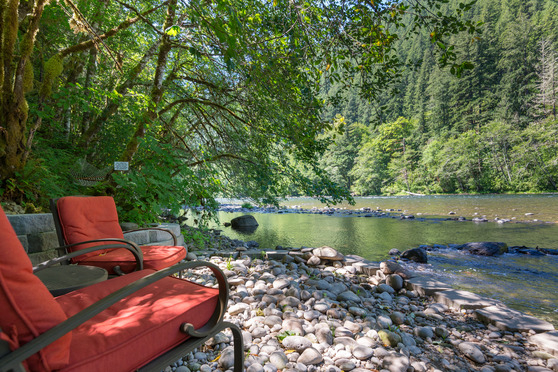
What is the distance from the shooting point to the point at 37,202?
322 centimetres

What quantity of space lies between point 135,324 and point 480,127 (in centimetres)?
Result: 3568

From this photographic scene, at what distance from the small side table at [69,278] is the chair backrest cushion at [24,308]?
2.76 ft

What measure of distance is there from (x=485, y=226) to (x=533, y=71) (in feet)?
106

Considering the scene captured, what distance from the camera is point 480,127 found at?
2798 cm

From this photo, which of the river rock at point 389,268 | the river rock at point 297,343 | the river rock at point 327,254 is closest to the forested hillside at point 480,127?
the river rock at point 327,254

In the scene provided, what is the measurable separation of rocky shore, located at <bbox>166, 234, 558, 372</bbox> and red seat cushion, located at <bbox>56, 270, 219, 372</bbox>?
58 cm

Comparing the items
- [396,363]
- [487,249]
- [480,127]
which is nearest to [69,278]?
[396,363]

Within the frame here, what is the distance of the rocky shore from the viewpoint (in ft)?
5.22

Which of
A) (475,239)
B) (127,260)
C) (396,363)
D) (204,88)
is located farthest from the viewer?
(475,239)

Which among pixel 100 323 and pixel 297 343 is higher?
pixel 100 323

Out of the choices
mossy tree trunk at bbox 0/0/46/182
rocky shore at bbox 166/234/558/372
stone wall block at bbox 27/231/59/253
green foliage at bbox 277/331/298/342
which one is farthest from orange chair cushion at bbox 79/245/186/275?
mossy tree trunk at bbox 0/0/46/182

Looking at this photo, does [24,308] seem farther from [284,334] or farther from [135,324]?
[284,334]

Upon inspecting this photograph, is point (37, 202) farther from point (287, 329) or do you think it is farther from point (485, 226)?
point (485, 226)

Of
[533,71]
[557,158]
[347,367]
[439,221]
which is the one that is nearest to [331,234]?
[439,221]
